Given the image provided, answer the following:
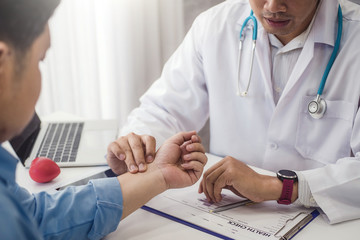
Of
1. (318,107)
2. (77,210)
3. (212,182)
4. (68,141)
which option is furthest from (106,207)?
(318,107)

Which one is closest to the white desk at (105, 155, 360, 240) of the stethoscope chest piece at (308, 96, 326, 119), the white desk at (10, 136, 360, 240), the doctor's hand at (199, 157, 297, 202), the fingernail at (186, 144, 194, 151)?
the white desk at (10, 136, 360, 240)

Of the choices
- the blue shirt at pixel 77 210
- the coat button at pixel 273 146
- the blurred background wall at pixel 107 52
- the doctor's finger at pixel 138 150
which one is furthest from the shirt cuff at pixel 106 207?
the blurred background wall at pixel 107 52

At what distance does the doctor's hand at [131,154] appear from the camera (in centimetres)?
103

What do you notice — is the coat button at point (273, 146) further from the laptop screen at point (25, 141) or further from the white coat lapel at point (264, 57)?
the laptop screen at point (25, 141)

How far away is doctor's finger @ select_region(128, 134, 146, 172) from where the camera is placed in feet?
3.34

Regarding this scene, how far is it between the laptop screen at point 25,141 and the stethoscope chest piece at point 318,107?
910 mm

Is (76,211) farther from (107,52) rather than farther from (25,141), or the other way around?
(107,52)

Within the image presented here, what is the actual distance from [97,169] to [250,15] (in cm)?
72

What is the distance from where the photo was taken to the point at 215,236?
0.81m

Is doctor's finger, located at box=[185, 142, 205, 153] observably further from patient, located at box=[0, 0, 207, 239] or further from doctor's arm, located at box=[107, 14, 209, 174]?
doctor's arm, located at box=[107, 14, 209, 174]

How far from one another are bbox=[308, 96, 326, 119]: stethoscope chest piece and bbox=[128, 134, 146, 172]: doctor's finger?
520 mm

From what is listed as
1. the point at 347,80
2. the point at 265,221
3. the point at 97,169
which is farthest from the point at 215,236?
the point at 347,80

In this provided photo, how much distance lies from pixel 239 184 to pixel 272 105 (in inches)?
15.3

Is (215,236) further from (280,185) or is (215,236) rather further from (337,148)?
(337,148)
